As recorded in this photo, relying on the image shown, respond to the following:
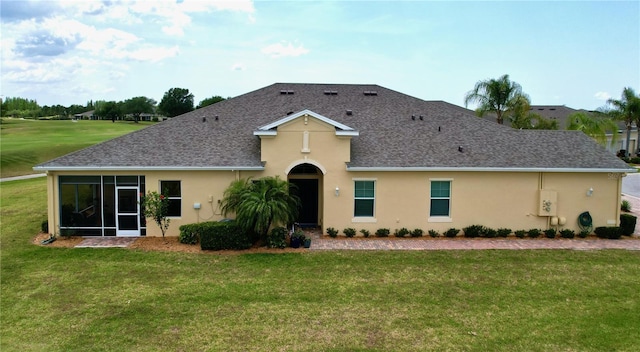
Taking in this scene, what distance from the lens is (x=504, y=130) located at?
20.9 m

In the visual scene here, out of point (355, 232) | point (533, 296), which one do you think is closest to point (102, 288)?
point (355, 232)

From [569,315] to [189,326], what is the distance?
30.0ft

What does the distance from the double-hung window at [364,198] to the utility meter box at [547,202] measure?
7014 mm

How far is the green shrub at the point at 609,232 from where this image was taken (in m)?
18.0

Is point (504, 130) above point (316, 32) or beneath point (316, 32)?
beneath

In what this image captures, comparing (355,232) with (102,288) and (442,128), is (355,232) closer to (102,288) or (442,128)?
(442,128)

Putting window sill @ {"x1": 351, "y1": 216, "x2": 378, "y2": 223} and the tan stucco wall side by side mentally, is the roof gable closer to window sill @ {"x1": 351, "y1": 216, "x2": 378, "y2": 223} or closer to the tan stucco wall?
the tan stucco wall

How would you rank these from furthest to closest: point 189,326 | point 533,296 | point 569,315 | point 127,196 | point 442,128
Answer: point 442,128 → point 127,196 → point 533,296 → point 569,315 → point 189,326

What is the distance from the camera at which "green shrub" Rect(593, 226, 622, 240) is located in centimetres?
1798

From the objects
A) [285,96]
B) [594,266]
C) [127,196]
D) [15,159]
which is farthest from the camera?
[15,159]

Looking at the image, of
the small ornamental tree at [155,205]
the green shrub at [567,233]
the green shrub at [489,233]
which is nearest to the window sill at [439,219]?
the green shrub at [489,233]

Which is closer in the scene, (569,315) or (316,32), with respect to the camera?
(569,315)

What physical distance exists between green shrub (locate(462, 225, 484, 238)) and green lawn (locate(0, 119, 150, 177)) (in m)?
40.4

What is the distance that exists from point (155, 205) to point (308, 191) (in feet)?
21.3
